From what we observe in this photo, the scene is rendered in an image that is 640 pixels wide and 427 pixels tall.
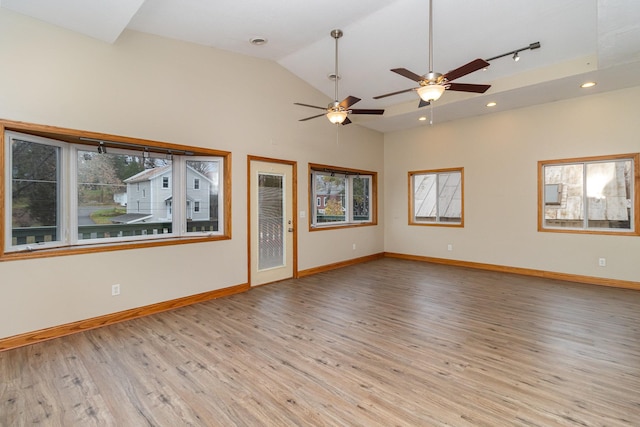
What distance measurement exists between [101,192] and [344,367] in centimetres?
354

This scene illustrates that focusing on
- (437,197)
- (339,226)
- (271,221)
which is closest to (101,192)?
(271,221)

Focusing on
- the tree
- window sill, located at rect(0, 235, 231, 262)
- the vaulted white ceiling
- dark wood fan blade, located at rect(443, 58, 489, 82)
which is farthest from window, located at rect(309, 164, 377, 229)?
dark wood fan blade, located at rect(443, 58, 489, 82)

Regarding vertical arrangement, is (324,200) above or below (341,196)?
below

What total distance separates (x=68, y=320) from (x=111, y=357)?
0.95m

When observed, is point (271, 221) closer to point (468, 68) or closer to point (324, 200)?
point (324, 200)

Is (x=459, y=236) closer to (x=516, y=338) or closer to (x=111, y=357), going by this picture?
(x=516, y=338)

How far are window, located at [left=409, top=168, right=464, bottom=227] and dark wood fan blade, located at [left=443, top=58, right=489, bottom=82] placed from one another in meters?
4.11

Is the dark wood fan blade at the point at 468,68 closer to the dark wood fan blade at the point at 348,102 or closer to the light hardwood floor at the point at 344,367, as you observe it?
the dark wood fan blade at the point at 348,102

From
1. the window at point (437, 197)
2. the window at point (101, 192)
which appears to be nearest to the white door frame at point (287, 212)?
the window at point (101, 192)

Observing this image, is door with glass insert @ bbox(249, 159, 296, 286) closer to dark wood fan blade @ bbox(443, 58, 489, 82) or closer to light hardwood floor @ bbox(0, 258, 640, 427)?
light hardwood floor @ bbox(0, 258, 640, 427)

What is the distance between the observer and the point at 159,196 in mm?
4285

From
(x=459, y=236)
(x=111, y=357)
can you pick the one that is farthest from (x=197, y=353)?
(x=459, y=236)

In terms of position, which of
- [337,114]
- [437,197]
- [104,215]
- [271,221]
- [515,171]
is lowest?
[271,221]

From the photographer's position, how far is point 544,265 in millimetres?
5617
